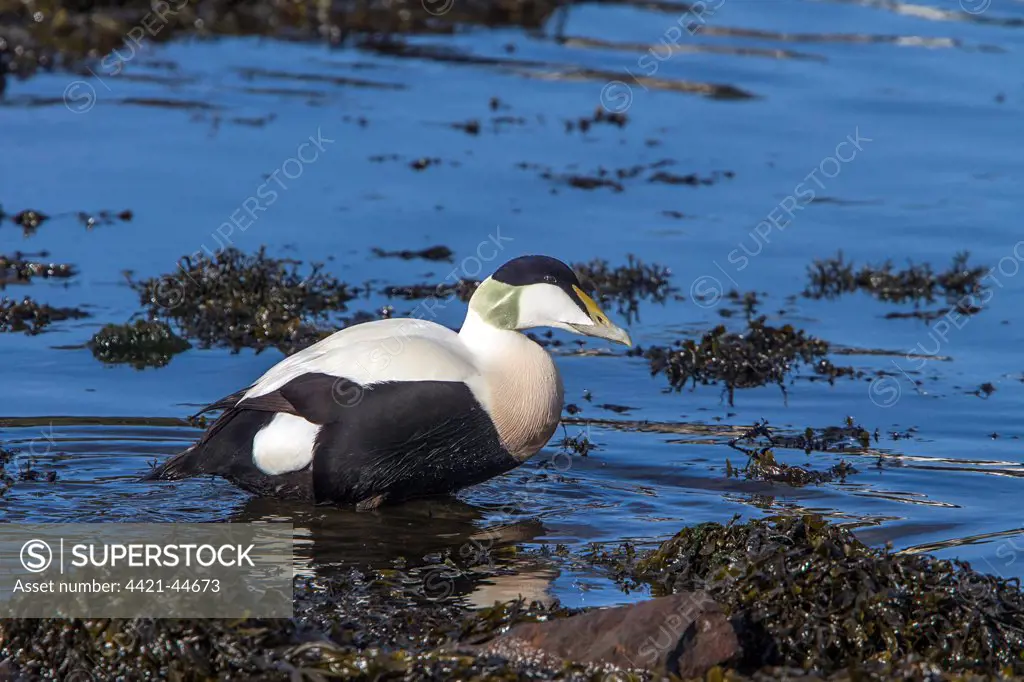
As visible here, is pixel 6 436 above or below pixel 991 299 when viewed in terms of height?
below

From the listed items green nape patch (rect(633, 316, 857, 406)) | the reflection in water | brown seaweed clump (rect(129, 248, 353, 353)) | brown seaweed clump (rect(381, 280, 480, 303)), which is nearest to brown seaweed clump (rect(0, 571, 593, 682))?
the reflection in water

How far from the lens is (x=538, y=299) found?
6945 millimetres

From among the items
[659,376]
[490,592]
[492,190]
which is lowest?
[490,592]

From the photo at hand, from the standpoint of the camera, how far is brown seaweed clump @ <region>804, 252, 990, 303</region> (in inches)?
408

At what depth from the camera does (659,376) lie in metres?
9.02

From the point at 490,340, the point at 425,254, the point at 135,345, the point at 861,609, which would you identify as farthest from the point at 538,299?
the point at 425,254

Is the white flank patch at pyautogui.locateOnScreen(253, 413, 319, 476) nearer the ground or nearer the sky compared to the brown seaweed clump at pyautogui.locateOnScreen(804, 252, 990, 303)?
nearer the ground

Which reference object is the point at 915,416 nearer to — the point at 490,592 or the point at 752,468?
the point at 752,468

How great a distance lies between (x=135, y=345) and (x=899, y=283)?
4794mm

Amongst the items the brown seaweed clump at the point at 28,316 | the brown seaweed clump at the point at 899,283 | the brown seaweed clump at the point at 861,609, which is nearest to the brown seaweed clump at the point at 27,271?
the brown seaweed clump at the point at 28,316

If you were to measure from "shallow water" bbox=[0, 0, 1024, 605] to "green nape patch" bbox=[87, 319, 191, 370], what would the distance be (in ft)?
0.46

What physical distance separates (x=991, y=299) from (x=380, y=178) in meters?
4.61

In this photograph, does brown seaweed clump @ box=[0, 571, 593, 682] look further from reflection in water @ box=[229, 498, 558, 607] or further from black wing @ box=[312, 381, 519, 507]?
black wing @ box=[312, 381, 519, 507]

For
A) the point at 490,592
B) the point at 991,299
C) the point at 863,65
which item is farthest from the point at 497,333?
the point at 863,65
